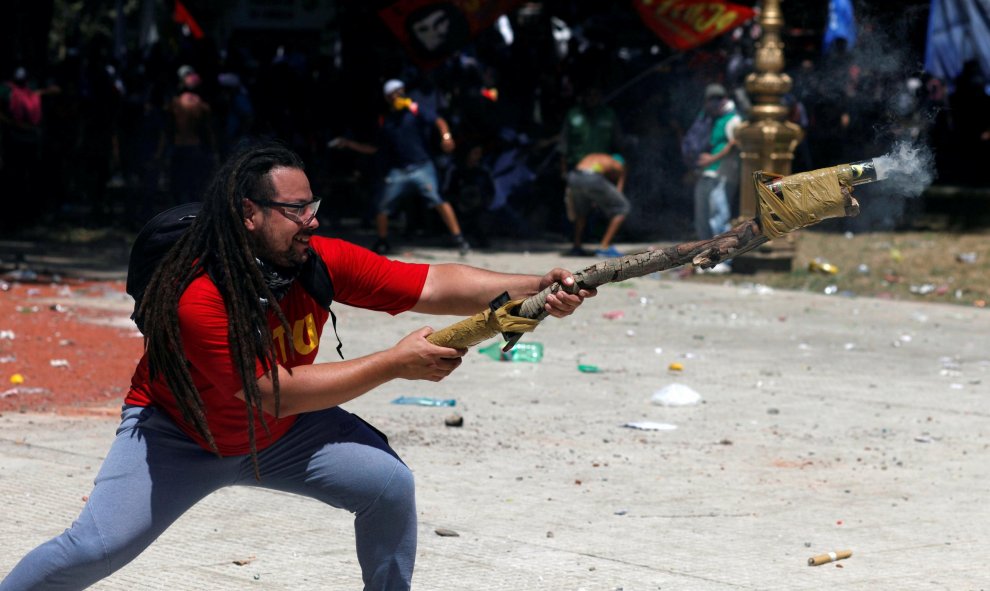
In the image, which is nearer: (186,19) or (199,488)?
(199,488)

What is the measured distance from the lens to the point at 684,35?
16.5 metres

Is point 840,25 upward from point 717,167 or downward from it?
upward

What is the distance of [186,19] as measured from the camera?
68.4ft

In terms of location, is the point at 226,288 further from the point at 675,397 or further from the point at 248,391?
the point at 675,397

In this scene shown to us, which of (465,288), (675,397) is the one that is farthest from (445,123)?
(465,288)

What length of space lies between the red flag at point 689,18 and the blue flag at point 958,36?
641cm

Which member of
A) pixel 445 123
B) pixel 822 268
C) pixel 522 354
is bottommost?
pixel 822 268

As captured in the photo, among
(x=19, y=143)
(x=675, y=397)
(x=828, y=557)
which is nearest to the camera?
(x=828, y=557)

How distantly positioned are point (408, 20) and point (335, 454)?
1267cm

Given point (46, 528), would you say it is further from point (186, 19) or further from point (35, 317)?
point (186, 19)

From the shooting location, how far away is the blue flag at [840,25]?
18094 mm

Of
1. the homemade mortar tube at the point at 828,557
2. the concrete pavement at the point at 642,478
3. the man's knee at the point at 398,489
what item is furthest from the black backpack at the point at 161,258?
the homemade mortar tube at the point at 828,557

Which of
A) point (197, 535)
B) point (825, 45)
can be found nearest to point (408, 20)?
point (825, 45)

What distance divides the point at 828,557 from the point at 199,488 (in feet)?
7.82
